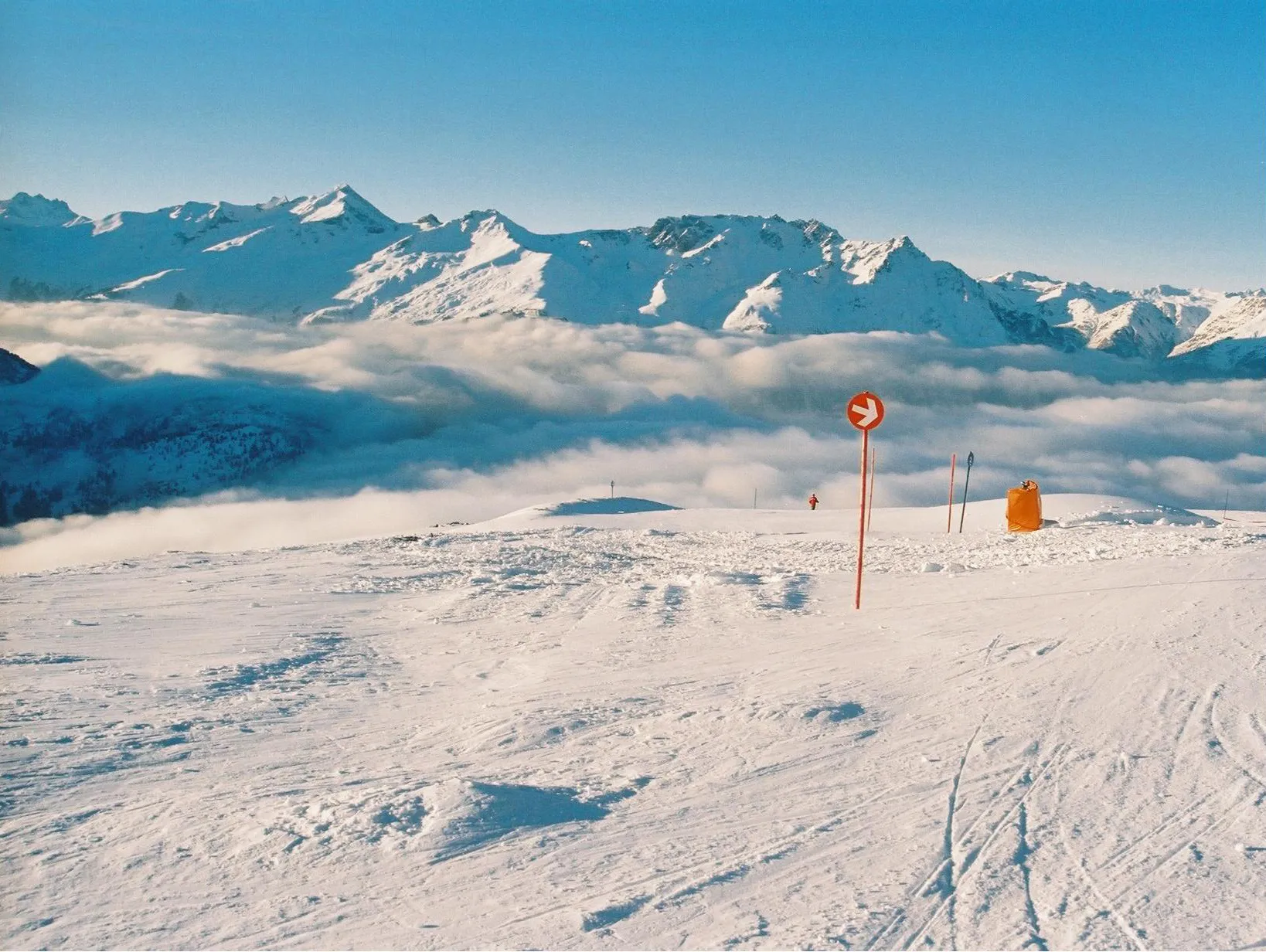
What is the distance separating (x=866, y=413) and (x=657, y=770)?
7.97 meters

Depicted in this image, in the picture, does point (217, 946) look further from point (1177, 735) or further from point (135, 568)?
point (135, 568)

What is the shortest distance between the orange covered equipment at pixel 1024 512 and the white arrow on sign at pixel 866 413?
28.0 feet

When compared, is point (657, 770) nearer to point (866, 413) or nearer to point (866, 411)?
point (866, 413)

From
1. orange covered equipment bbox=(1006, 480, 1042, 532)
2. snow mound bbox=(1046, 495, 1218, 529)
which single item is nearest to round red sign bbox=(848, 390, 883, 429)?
orange covered equipment bbox=(1006, 480, 1042, 532)

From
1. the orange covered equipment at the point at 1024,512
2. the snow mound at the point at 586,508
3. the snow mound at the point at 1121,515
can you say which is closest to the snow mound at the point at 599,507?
the snow mound at the point at 586,508

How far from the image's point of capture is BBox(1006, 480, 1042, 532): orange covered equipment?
2016 cm

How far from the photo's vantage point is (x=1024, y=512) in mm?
20281

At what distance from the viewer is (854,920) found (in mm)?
4613

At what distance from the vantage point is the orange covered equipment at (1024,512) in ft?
66.1

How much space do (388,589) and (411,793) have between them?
31.6ft

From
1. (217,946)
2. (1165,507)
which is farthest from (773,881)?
(1165,507)

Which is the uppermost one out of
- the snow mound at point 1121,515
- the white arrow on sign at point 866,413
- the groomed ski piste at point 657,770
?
the white arrow on sign at point 866,413

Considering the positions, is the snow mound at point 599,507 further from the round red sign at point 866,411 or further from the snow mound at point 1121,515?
the round red sign at point 866,411

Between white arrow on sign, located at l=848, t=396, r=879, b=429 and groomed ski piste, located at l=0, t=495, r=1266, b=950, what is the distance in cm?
253
